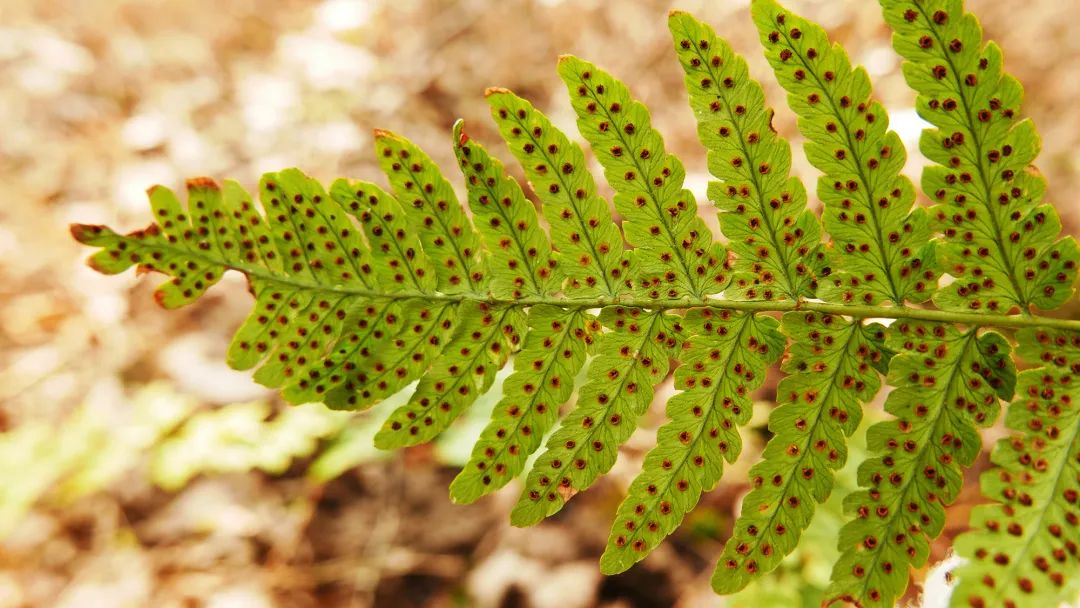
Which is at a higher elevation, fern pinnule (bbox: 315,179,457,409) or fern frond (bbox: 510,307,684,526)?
fern pinnule (bbox: 315,179,457,409)

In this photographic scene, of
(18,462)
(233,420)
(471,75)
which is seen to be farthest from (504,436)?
(471,75)

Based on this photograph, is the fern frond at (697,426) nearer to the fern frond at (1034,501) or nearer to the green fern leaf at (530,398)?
the green fern leaf at (530,398)

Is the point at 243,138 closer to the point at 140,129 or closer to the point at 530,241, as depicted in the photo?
the point at 140,129

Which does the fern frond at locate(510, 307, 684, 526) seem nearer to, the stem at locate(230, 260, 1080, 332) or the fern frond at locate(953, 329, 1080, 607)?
the stem at locate(230, 260, 1080, 332)

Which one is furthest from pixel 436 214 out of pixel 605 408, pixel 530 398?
pixel 605 408

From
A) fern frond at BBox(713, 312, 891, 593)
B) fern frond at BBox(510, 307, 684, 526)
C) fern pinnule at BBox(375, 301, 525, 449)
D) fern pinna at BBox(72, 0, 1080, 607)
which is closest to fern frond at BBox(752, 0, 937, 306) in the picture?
fern pinna at BBox(72, 0, 1080, 607)

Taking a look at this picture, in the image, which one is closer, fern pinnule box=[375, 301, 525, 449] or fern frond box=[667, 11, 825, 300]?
fern frond box=[667, 11, 825, 300]

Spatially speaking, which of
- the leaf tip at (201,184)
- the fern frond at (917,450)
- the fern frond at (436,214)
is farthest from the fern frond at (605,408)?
the leaf tip at (201,184)

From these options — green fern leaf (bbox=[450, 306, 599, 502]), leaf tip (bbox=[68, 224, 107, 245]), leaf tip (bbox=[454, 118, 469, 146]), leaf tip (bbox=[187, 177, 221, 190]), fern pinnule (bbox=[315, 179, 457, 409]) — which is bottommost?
green fern leaf (bbox=[450, 306, 599, 502])
